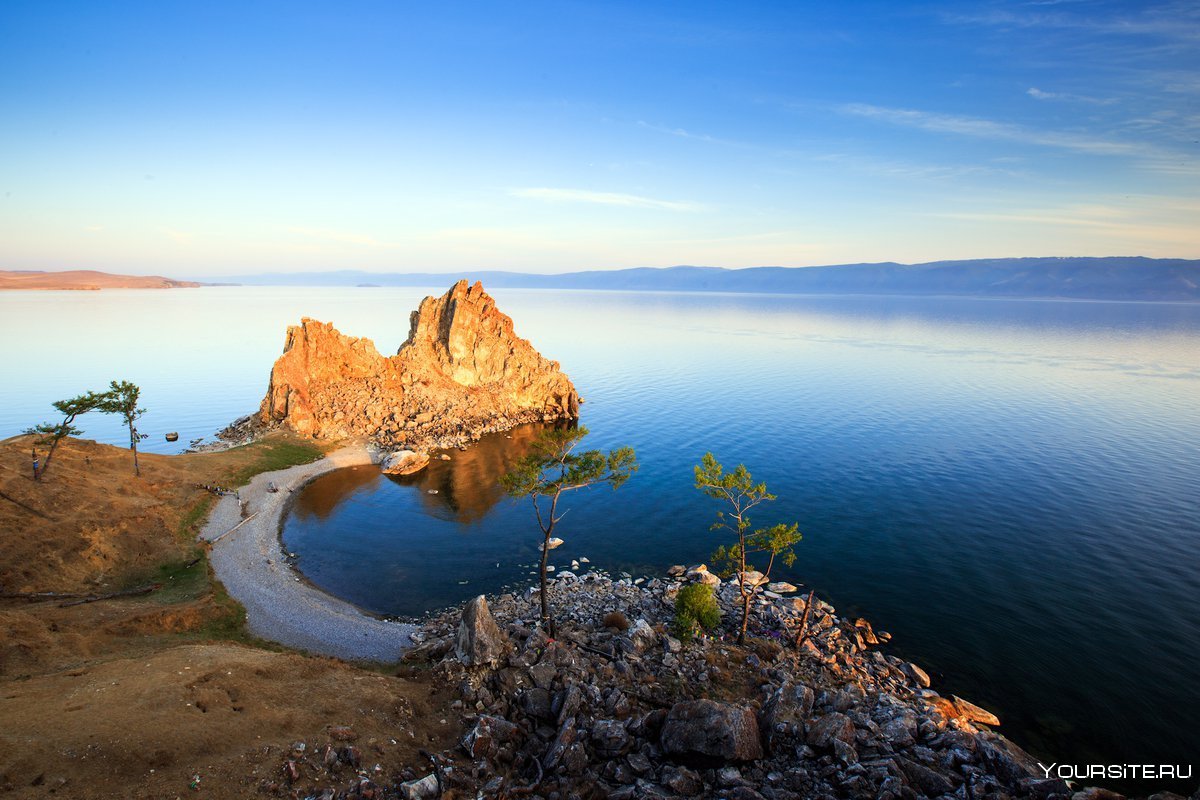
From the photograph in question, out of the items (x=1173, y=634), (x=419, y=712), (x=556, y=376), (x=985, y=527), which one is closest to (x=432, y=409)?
(x=556, y=376)

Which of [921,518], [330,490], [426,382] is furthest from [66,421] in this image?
[921,518]

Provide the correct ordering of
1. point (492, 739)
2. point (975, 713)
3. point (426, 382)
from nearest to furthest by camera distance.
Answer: point (492, 739), point (975, 713), point (426, 382)

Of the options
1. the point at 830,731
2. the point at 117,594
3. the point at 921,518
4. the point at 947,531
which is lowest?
the point at 117,594

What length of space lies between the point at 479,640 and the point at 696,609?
15.0 meters

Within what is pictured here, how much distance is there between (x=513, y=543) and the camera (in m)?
55.9

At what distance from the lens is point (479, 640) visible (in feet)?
101

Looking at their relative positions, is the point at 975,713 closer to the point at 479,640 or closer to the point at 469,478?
the point at 479,640

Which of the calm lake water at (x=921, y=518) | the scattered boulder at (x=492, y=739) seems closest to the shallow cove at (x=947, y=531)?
the calm lake water at (x=921, y=518)

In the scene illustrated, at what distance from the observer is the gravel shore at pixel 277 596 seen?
37625mm

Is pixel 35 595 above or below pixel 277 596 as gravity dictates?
above

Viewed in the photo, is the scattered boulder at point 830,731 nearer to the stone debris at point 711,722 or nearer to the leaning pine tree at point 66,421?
the stone debris at point 711,722

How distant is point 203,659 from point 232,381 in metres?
117

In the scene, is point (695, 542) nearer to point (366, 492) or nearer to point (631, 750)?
point (631, 750)

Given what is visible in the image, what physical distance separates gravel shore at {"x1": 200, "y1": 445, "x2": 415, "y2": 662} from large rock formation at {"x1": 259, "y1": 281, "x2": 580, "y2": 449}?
25431mm
